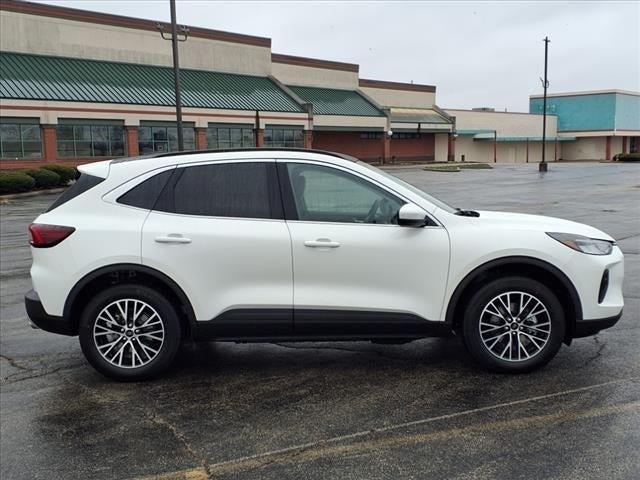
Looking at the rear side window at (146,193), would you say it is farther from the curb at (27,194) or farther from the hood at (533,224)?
the curb at (27,194)

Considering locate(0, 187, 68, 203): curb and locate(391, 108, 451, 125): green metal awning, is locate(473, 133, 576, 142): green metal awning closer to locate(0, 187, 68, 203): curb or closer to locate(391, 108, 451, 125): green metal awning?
locate(391, 108, 451, 125): green metal awning

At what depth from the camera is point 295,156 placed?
5055mm

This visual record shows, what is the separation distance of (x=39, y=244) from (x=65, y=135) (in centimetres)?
3706

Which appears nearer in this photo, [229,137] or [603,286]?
[603,286]

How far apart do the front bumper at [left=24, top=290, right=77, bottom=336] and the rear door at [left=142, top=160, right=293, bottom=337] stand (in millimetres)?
845

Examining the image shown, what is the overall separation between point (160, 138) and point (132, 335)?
4070 cm

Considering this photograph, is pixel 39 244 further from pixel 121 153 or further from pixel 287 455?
pixel 121 153

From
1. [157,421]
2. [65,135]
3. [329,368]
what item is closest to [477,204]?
[329,368]

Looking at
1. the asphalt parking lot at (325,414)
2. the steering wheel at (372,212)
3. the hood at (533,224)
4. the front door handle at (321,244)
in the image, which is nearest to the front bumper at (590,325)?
the asphalt parking lot at (325,414)

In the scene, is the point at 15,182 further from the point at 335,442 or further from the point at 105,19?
the point at 335,442

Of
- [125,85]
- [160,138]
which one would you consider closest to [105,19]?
[125,85]

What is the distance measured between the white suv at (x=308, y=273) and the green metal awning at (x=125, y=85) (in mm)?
35571

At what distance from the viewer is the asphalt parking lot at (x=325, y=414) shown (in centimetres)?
360

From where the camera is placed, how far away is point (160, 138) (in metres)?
43.7
